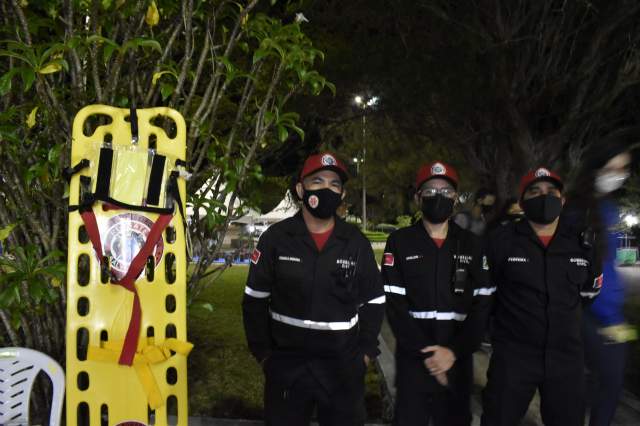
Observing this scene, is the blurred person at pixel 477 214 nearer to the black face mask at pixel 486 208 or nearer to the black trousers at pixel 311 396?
the black face mask at pixel 486 208

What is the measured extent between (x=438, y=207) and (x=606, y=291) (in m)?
1.01

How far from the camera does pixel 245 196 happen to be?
119 inches

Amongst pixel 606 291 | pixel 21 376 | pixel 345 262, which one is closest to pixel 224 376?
pixel 21 376

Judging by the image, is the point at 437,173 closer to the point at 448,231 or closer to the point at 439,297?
the point at 448,231

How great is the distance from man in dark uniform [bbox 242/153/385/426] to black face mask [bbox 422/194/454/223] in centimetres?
42

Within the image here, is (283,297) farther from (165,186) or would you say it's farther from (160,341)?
(165,186)

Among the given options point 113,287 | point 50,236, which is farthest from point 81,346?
point 50,236

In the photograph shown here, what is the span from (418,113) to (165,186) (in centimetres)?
708

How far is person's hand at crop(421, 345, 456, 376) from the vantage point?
253 centimetres

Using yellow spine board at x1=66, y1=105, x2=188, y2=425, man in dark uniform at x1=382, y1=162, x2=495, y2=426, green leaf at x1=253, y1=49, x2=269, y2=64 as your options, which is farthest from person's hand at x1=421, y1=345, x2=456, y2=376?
green leaf at x1=253, y1=49, x2=269, y2=64

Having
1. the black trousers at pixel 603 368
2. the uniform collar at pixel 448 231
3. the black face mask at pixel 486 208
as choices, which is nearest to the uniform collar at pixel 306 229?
the uniform collar at pixel 448 231

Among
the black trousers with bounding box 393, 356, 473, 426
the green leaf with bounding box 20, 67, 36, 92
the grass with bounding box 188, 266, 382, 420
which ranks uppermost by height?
the green leaf with bounding box 20, 67, 36, 92

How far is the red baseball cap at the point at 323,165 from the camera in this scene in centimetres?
247

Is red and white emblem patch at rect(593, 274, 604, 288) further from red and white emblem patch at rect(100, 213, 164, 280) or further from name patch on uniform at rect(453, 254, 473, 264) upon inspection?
red and white emblem patch at rect(100, 213, 164, 280)
